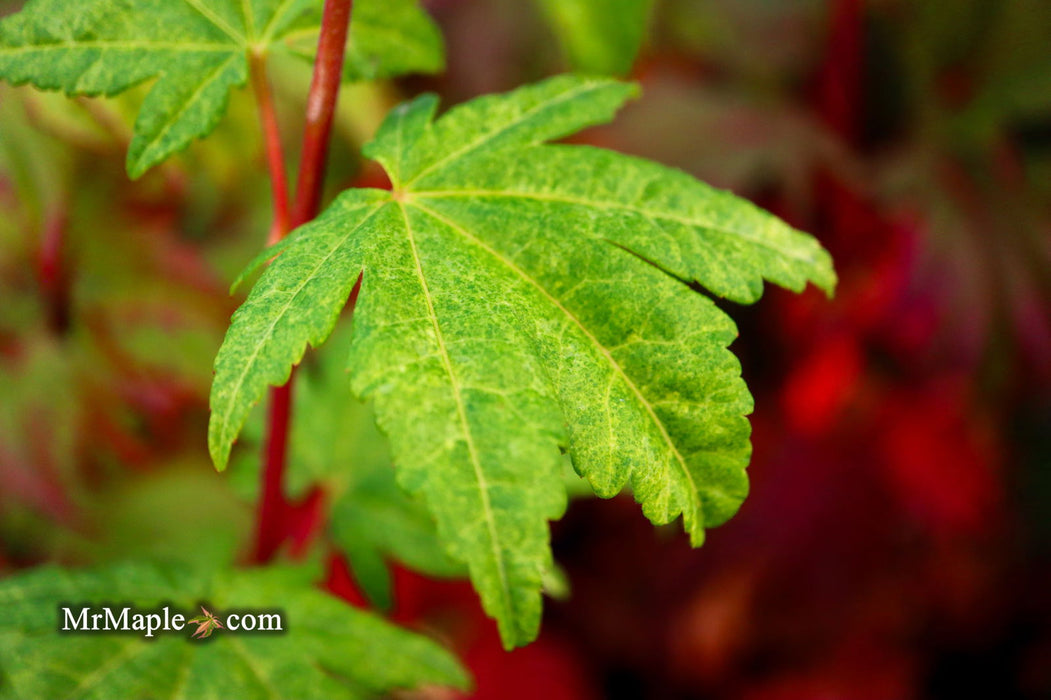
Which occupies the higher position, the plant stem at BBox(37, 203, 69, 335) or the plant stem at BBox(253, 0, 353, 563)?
the plant stem at BBox(37, 203, 69, 335)

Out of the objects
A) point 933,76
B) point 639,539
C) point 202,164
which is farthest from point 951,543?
point 202,164

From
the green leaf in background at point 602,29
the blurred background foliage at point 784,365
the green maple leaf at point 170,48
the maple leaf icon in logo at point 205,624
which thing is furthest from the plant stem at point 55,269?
the green leaf in background at point 602,29

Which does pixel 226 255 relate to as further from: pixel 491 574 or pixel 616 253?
pixel 491 574

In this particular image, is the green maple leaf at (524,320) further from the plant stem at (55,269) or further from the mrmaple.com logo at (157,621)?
the plant stem at (55,269)

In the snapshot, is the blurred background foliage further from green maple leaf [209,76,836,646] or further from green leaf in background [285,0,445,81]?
green maple leaf [209,76,836,646]

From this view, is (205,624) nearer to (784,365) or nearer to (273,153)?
(273,153)

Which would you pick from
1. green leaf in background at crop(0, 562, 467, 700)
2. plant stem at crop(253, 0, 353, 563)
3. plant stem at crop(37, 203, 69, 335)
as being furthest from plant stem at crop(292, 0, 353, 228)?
plant stem at crop(37, 203, 69, 335)
